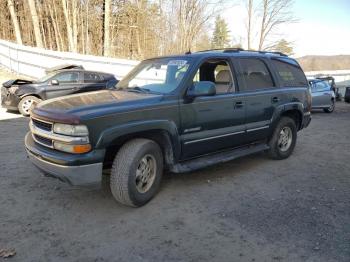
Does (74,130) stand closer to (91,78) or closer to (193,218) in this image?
(193,218)

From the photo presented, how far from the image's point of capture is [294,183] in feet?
17.6

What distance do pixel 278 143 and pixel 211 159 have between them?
1.92 m

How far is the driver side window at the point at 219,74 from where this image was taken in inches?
211

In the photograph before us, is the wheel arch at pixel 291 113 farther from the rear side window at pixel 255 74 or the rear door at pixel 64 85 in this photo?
the rear door at pixel 64 85

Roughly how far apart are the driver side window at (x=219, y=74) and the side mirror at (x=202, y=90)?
1.78 feet

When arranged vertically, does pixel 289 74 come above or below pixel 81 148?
above

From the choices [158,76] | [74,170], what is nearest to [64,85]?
[158,76]

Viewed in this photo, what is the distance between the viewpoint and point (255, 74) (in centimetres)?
595

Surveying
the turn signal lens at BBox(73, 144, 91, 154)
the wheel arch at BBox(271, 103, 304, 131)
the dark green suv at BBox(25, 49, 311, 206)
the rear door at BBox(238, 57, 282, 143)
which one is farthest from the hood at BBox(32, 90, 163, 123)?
the wheel arch at BBox(271, 103, 304, 131)

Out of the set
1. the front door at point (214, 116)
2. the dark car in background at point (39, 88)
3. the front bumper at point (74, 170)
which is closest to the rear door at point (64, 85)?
the dark car in background at point (39, 88)

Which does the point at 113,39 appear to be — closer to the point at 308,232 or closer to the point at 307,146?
the point at 307,146

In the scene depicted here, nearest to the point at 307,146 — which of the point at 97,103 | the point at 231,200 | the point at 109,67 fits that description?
the point at 231,200

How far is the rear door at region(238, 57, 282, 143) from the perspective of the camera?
5680 mm

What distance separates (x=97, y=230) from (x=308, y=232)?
7.43ft
